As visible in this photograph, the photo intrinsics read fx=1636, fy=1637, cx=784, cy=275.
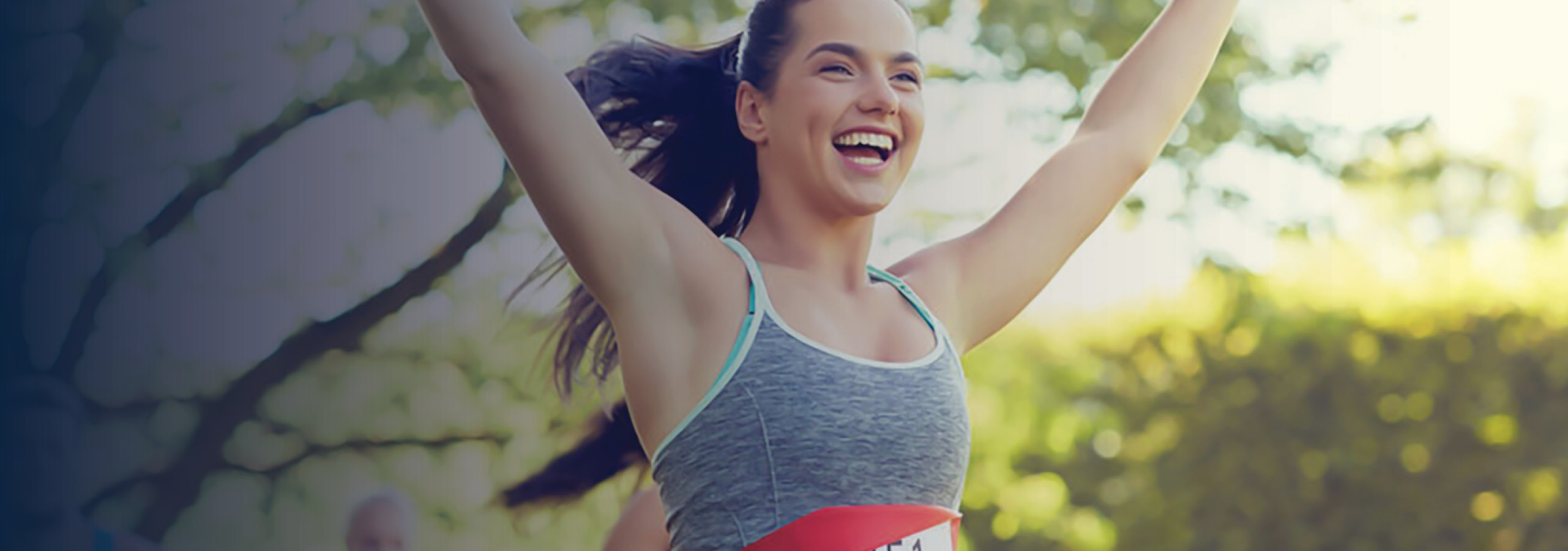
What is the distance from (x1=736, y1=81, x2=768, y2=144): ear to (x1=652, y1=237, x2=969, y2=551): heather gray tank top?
0.29 meters

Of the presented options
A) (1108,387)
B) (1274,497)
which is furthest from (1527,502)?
(1108,387)

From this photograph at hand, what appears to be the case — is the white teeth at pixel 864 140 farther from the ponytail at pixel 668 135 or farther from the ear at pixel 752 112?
the ponytail at pixel 668 135

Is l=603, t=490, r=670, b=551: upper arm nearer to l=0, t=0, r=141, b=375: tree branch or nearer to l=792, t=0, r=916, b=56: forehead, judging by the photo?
l=792, t=0, r=916, b=56: forehead

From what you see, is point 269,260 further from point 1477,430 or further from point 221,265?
point 1477,430

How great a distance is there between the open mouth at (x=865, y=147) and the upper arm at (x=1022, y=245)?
22cm

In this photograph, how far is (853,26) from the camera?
2068 mm

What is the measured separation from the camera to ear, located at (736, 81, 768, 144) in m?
2.13

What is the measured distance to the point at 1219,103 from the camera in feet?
27.0

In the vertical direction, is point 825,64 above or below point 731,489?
above

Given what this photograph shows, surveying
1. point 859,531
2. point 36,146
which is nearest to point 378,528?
point 859,531

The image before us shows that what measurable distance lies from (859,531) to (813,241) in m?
0.42

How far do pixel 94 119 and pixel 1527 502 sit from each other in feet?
22.5

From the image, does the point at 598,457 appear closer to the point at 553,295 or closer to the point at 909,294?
the point at 909,294

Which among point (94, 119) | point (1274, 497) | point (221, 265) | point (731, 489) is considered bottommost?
point (1274, 497)
